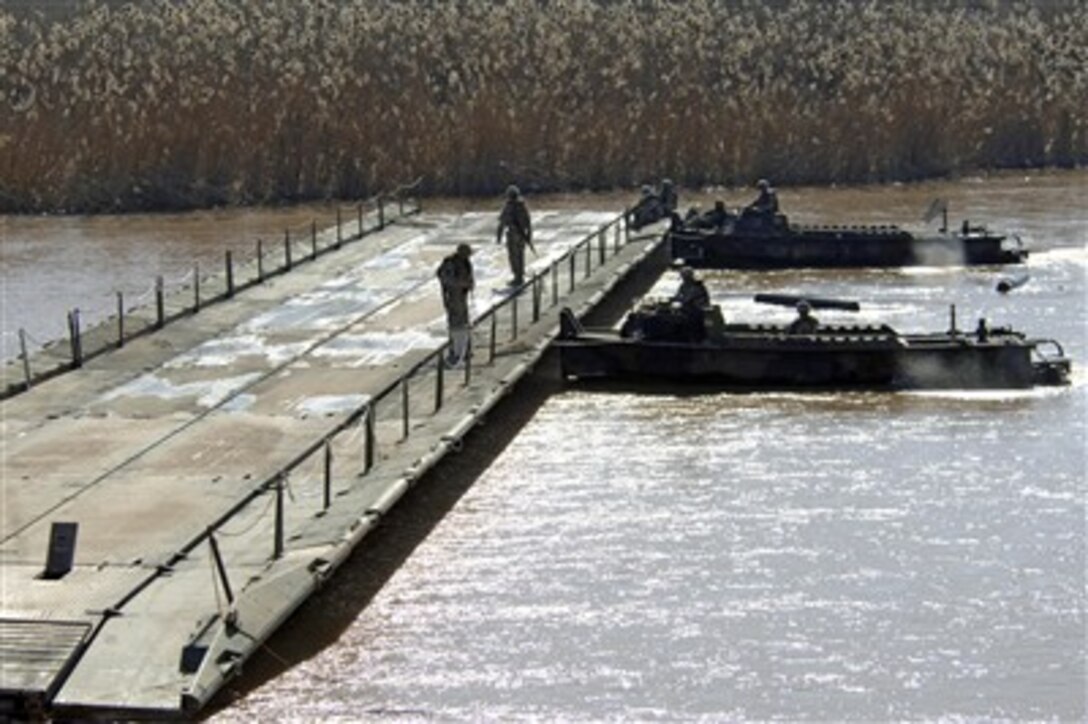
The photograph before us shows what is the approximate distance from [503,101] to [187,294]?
2106cm

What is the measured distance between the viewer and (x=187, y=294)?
1473 inches

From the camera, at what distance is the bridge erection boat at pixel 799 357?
31.9 m

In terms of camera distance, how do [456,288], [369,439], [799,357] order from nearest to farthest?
1. [369,439]
2. [456,288]
3. [799,357]

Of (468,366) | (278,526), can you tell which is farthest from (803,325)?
(278,526)

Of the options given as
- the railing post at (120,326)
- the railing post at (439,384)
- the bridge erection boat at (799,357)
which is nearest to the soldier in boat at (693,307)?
the bridge erection boat at (799,357)

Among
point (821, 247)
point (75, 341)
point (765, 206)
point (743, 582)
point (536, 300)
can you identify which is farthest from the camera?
point (765, 206)

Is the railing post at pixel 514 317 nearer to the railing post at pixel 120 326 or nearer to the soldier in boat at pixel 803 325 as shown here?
the soldier in boat at pixel 803 325

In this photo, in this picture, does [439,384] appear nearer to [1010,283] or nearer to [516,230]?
[516,230]

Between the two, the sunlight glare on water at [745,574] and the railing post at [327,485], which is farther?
the railing post at [327,485]

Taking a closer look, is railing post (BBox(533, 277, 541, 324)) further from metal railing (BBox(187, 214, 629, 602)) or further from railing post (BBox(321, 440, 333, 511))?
railing post (BBox(321, 440, 333, 511))

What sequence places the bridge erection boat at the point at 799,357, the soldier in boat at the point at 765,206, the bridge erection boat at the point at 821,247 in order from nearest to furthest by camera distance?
the bridge erection boat at the point at 799,357, the bridge erection boat at the point at 821,247, the soldier in boat at the point at 765,206

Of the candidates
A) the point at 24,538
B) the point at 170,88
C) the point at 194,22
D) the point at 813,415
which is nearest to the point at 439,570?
the point at 24,538

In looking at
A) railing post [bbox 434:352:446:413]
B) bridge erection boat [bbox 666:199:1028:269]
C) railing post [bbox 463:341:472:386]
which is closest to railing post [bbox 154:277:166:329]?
railing post [bbox 463:341:472:386]

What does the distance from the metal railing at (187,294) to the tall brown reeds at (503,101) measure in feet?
12.3
